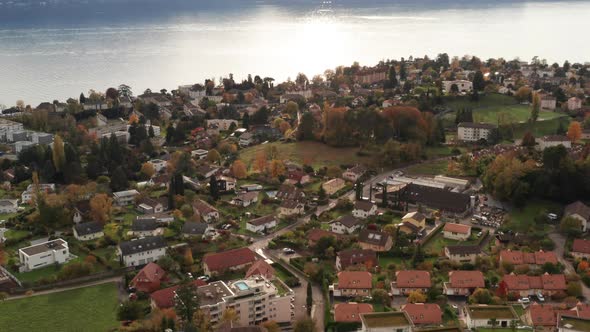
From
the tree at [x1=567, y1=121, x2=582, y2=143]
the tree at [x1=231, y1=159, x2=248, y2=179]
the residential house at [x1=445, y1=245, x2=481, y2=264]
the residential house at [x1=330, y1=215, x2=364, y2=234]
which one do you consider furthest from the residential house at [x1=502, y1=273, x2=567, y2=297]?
the tree at [x1=567, y1=121, x2=582, y2=143]

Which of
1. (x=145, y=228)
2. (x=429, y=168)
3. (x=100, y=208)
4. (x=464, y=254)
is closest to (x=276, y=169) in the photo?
(x=429, y=168)

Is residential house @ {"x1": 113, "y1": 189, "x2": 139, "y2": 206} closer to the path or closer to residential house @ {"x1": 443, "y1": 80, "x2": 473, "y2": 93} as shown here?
the path

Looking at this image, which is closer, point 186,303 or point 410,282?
point 186,303

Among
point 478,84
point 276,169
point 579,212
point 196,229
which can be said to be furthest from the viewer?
point 478,84

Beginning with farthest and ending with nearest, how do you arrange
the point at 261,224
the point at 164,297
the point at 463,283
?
the point at 261,224
the point at 463,283
the point at 164,297

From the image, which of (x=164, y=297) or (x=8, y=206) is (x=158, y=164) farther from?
(x=164, y=297)

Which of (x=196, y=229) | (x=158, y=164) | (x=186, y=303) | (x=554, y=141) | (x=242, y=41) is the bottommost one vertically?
(x=242, y=41)
